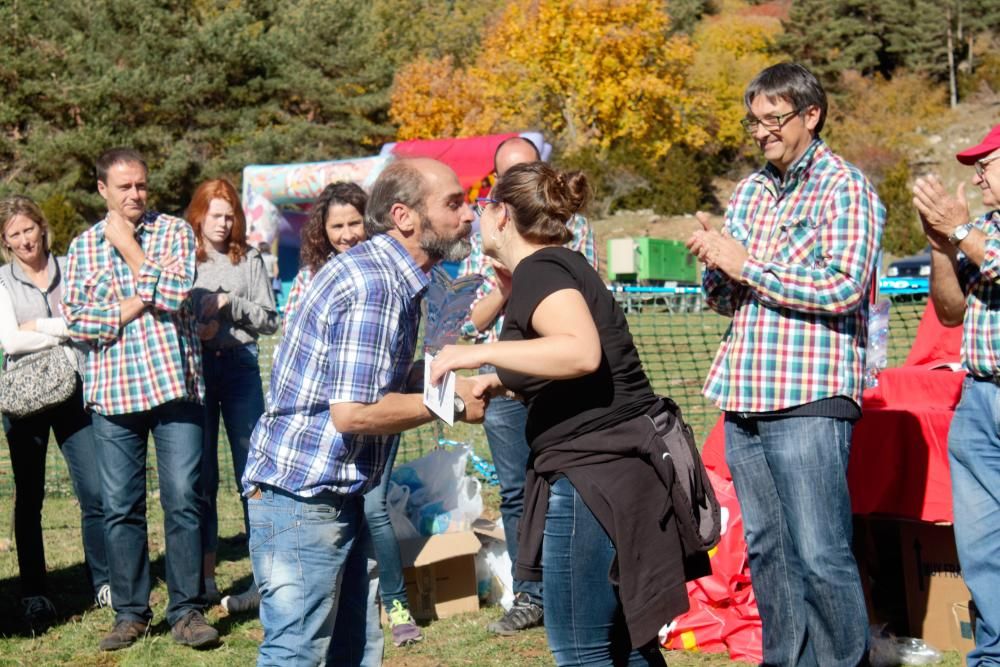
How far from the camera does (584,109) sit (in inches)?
1634

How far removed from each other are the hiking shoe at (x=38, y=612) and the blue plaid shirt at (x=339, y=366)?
2.85m

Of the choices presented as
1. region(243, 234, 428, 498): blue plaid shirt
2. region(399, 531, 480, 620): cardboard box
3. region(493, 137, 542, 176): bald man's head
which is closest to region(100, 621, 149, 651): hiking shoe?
region(399, 531, 480, 620): cardboard box

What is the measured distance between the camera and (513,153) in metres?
4.93

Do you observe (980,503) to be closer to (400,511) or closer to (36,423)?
(400,511)

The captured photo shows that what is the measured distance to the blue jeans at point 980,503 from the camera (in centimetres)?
369

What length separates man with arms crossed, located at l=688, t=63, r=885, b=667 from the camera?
3566 millimetres

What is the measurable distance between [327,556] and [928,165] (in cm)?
4539

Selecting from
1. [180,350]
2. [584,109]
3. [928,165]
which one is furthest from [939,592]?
[928,165]

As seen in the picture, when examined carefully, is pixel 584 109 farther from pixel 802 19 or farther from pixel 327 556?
pixel 327 556

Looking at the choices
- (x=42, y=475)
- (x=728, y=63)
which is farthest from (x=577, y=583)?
(x=728, y=63)

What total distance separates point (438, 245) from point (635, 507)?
3.00 feet

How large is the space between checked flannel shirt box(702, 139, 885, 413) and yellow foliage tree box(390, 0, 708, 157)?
3777 centimetres

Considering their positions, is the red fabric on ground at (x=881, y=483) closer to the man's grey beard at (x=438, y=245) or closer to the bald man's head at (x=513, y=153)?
the bald man's head at (x=513, y=153)

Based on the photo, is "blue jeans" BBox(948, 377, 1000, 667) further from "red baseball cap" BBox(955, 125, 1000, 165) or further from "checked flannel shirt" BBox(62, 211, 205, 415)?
"checked flannel shirt" BBox(62, 211, 205, 415)
